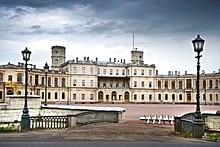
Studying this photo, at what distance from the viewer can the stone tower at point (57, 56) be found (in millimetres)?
98500

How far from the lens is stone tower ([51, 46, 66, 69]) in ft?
323

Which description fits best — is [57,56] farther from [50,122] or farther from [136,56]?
[50,122]

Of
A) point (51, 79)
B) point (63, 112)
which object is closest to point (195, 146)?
point (63, 112)

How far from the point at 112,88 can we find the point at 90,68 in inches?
330

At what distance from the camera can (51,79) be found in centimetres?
8362

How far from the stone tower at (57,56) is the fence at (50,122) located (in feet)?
265

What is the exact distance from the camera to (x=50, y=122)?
19.1 metres

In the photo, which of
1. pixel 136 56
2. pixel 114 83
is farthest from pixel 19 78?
pixel 136 56

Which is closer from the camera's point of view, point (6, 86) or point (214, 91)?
point (6, 86)

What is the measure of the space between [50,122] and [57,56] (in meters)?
80.9

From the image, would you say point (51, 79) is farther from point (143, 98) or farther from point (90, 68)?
point (143, 98)

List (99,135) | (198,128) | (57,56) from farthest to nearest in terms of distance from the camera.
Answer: (57,56) → (99,135) → (198,128)

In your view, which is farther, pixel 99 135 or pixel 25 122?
pixel 25 122

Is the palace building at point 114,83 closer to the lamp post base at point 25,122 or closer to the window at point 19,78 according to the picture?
the window at point 19,78
